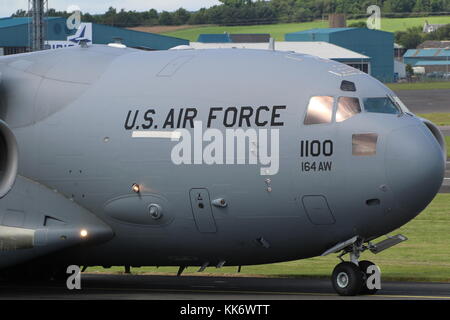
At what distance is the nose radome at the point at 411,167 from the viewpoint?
20.2 metres

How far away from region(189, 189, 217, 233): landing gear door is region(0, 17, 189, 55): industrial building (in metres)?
62.1

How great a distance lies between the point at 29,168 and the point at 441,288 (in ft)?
26.7

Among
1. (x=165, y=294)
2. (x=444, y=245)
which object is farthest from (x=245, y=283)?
(x=444, y=245)

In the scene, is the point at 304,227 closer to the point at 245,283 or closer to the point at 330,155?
the point at 330,155

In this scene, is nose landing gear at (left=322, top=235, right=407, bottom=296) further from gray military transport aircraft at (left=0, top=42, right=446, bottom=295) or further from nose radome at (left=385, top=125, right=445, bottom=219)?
nose radome at (left=385, top=125, right=445, bottom=219)

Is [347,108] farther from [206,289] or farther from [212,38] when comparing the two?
[212,38]

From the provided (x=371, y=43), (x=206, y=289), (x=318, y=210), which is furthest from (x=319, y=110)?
(x=371, y=43)

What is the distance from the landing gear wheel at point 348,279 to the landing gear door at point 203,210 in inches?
92.0

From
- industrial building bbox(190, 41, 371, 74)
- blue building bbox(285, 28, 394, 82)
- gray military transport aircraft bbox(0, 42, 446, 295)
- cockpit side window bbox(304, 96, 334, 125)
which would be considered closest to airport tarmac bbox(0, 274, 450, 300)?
gray military transport aircraft bbox(0, 42, 446, 295)

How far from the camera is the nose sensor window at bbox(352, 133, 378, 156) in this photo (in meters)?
20.4

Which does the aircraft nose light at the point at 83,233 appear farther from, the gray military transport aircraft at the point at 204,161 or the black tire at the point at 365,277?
the black tire at the point at 365,277

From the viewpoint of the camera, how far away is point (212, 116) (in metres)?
21.6

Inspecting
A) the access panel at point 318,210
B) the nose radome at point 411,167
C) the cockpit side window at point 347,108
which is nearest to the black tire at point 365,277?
the access panel at point 318,210

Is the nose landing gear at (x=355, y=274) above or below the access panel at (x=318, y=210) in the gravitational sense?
below
